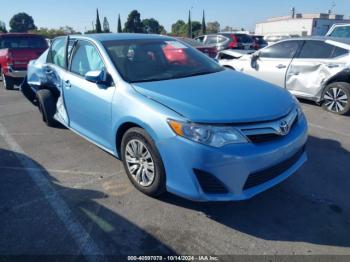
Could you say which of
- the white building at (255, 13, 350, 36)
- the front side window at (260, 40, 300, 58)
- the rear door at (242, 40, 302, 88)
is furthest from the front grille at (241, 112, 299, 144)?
the white building at (255, 13, 350, 36)

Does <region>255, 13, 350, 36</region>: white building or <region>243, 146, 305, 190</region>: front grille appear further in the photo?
<region>255, 13, 350, 36</region>: white building

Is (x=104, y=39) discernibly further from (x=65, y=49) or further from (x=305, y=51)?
(x=305, y=51)

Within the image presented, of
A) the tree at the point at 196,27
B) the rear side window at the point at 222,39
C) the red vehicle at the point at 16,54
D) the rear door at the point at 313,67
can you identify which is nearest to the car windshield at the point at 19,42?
the red vehicle at the point at 16,54

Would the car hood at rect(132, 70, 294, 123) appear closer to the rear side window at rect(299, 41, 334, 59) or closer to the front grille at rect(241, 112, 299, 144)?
the front grille at rect(241, 112, 299, 144)

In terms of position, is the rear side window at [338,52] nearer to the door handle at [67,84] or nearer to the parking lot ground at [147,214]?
the parking lot ground at [147,214]

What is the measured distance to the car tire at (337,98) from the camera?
241 inches

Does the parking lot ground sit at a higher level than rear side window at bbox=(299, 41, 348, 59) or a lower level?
lower

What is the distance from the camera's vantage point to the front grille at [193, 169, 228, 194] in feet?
8.92

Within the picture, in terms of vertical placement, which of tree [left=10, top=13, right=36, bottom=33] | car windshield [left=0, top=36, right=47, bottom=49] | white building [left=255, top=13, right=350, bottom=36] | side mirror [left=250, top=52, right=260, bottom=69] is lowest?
side mirror [left=250, top=52, right=260, bottom=69]

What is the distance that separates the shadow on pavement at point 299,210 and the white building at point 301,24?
164ft

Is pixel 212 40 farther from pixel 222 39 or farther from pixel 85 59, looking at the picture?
pixel 85 59

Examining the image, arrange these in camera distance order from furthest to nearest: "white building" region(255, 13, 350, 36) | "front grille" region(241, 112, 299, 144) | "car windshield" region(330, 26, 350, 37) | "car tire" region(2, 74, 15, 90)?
"white building" region(255, 13, 350, 36) → "car windshield" region(330, 26, 350, 37) → "car tire" region(2, 74, 15, 90) → "front grille" region(241, 112, 299, 144)

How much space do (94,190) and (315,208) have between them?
7.67ft

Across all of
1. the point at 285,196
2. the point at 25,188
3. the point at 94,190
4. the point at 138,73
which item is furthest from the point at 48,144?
the point at 285,196
